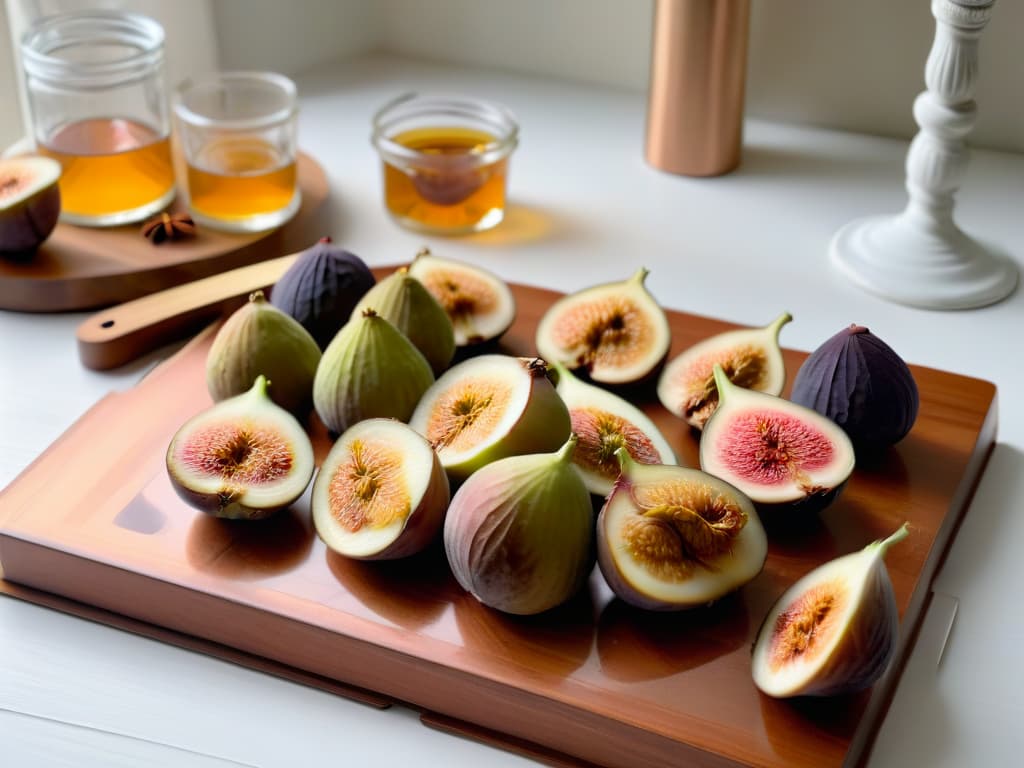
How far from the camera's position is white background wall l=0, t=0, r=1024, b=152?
1.60 meters

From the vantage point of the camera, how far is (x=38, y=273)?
1286 mm

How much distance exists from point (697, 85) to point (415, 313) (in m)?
0.61

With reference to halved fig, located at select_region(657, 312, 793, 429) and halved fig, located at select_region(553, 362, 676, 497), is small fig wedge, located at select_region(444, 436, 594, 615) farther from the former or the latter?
halved fig, located at select_region(657, 312, 793, 429)

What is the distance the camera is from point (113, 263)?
131 cm

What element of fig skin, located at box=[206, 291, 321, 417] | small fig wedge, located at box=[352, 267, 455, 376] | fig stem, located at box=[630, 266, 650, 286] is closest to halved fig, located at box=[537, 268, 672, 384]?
→ fig stem, located at box=[630, 266, 650, 286]

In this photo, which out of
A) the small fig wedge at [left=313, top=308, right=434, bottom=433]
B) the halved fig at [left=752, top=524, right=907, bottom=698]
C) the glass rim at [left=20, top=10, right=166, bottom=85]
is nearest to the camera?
the halved fig at [left=752, top=524, right=907, bottom=698]

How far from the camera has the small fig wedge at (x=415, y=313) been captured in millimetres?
1050

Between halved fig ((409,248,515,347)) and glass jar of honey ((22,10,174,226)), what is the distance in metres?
0.38

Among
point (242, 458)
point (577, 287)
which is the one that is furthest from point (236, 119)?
point (242, 458)

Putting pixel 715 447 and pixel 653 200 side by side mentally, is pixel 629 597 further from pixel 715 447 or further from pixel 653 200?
pixel 653 200

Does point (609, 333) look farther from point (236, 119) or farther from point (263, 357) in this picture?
point (236, 119)

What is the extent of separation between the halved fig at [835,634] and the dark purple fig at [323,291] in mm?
481

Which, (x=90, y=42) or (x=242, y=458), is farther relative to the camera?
Answer: (x=90, y=42)

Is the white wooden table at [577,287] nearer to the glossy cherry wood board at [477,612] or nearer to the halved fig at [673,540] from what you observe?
the glossy cherry wood board at [477,612]
